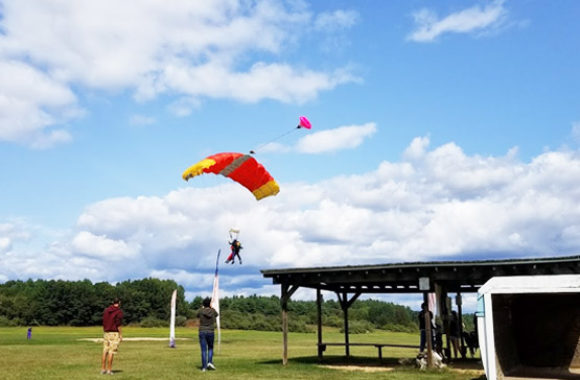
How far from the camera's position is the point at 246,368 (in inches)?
695

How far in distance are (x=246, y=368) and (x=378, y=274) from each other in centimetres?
484

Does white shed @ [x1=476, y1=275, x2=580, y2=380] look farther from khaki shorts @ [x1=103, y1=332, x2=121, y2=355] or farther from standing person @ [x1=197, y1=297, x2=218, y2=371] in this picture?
khaki shorts @ [x1=103, y1=332, x2=121, y2=355]

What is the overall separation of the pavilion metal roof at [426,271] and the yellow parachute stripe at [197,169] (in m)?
3.77

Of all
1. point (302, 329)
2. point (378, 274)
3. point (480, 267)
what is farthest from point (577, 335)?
point (302, 329)

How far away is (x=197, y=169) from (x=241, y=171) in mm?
2742

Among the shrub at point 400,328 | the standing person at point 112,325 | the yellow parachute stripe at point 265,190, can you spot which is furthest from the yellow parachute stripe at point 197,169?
the shrub at point 400,328

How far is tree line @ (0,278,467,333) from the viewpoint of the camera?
80.0m

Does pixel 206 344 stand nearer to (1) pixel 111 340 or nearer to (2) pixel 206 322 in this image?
(2) pixel 206 322

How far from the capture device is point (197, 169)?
60.2 ft

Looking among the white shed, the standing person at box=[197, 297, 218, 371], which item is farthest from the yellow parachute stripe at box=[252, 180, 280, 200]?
the white shed

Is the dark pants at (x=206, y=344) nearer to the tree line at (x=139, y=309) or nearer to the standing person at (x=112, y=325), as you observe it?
the standing person at (x=112, y=325)

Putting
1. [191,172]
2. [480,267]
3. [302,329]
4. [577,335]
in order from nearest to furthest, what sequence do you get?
[577,335]
[480,267]
[191,172]
[302,329]

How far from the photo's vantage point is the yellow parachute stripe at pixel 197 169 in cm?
1830

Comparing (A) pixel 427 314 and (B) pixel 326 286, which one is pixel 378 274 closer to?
(A) pixel 427 314
